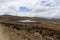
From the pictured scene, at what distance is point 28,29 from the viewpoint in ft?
2.64

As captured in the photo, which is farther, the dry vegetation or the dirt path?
the dirt path

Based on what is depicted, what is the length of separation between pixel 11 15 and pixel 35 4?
16 centimetres

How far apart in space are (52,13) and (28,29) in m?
0.20

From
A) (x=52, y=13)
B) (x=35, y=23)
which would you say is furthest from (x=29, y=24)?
(x=52, y=13)

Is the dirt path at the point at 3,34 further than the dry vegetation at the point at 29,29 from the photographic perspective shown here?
Yes

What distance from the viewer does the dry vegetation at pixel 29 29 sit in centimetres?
71

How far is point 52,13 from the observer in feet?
2.28

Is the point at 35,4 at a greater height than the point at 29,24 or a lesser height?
greater

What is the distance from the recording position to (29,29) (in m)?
0.80

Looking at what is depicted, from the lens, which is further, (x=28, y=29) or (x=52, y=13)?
(x=28, y=29)

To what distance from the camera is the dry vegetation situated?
0.71 meters

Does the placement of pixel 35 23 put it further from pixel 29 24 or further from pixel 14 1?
pixel 14 1

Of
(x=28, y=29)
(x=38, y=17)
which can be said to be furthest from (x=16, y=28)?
(x=38, y=17)

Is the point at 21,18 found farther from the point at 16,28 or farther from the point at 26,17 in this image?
the point at 16,28
